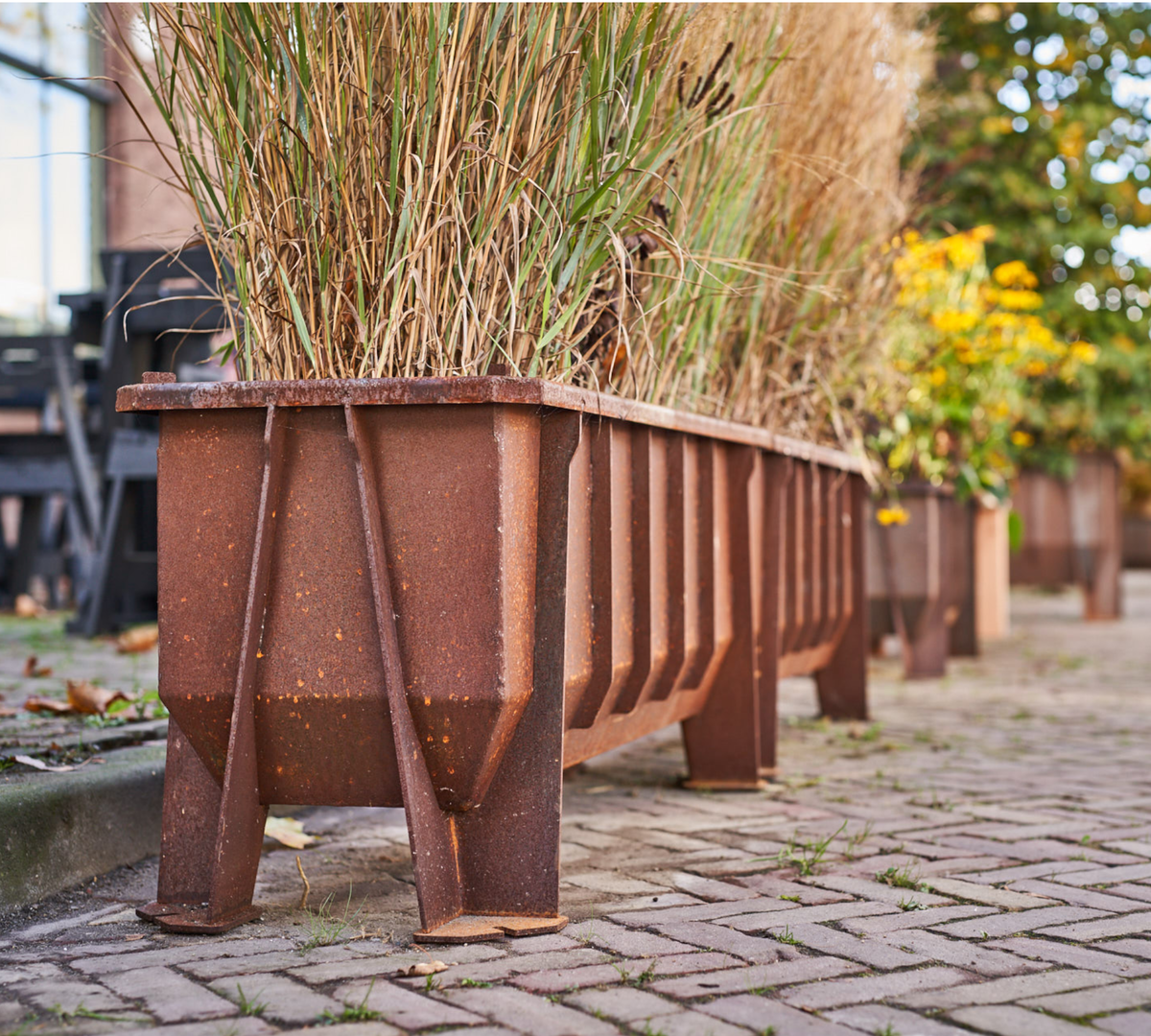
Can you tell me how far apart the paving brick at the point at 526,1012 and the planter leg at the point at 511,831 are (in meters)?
0.31

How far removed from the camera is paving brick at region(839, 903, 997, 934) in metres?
2.47

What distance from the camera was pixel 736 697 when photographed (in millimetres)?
3812

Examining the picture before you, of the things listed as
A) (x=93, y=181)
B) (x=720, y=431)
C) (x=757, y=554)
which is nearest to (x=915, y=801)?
(x=757, y=554)

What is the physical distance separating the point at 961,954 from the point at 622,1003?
Answer: 2.14 feet

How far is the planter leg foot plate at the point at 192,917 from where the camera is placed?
241 cm

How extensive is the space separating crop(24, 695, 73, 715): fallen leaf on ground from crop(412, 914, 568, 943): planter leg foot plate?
1994 millimetres

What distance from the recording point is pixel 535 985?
2.11 m

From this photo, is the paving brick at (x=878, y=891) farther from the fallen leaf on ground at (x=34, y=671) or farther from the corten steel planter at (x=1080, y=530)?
the corten steel planter at (x=1080, y=530)

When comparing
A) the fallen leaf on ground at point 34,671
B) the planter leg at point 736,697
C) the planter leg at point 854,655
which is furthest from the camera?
the planter leg at point 854,655

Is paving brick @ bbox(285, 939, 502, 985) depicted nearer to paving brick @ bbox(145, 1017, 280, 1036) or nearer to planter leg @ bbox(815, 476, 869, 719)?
paving brick @ bbox(145, 1017, 280, 1036)

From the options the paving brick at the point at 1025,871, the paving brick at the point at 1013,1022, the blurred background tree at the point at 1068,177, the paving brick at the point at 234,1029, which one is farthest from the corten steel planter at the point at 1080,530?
the paving brick at the point at 234,1029

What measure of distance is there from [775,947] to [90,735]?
2.02 m

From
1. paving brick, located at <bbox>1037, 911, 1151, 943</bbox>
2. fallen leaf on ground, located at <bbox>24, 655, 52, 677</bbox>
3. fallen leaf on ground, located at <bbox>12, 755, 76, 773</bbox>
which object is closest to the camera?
paving brick, located at <bbox>1037, 911, 1151, 943</bbox>

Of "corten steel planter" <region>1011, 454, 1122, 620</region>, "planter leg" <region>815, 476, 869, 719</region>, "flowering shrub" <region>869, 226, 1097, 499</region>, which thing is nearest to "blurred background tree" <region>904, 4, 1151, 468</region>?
"corten steel planter" <region>1011, 454, 1122, 620</region>
